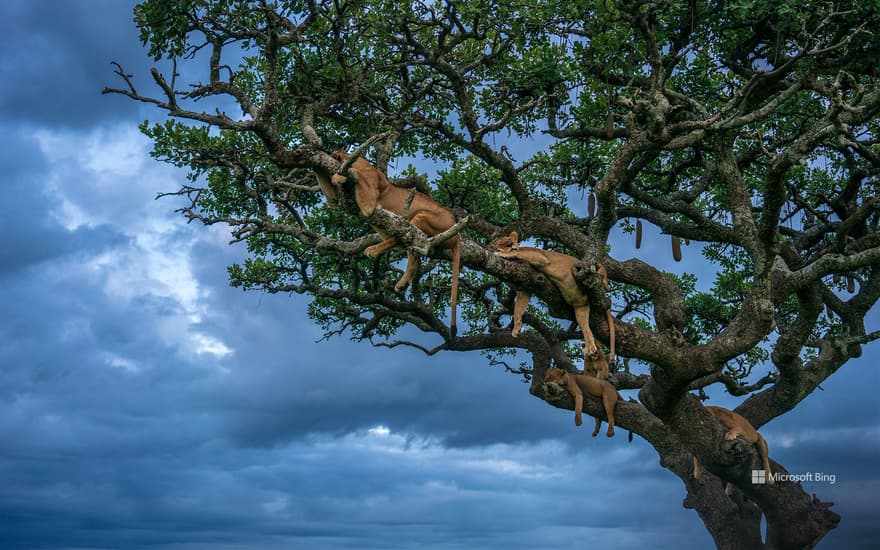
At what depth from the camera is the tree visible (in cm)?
1303

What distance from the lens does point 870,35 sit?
1409 centimetres

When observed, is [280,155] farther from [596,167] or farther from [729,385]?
[729,385]

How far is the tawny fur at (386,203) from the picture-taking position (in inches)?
468

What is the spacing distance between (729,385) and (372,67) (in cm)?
1018

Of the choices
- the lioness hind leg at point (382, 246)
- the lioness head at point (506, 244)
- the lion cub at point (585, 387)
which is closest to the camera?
the lioness hind leg at point (382, 246)

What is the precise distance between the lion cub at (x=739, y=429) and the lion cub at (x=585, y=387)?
222cm

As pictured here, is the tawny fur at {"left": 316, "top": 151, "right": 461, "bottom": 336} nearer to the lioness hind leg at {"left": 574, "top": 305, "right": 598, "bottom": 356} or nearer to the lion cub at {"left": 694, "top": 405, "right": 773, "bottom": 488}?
the lioness hind leg at {"left": 574, "top": 305, "right": 598, "bottom": 356}

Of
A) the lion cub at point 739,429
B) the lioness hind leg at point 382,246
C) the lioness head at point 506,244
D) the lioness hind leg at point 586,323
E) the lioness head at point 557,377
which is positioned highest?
the lioness head at point 506,244

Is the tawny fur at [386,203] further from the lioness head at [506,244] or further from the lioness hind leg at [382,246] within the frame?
the lioness head at [506,244]

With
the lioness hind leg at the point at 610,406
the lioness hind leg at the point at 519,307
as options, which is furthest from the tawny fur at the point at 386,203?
the lioness hind leg at the point at 610,406

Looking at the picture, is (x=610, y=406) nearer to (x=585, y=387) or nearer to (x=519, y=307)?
(x=585, y=387)

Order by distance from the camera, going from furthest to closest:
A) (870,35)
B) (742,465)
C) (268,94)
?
(742,465) < (870,35) < (268,94)

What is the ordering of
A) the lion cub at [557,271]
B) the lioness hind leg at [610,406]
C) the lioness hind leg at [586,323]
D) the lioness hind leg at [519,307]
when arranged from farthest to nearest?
the lioness hind leg at [610,406] < the lioness hind leg at [519,307] < the lioness hind leg at [586,323] < the lion cub at [557,271]

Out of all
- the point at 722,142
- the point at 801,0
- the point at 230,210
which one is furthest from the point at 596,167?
the point at 230,210
